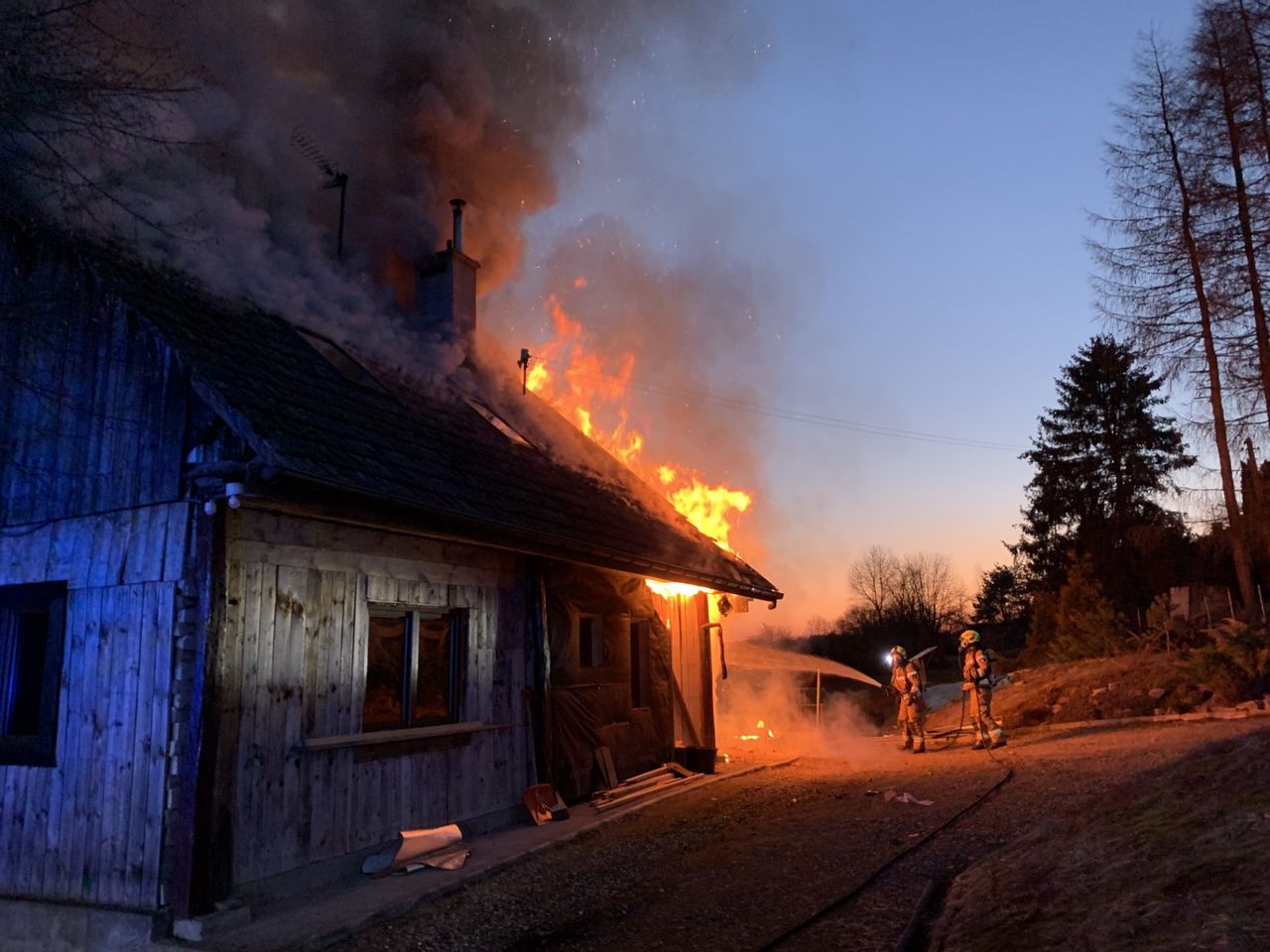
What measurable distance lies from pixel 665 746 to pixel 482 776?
489 cm

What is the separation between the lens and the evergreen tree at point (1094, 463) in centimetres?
3675

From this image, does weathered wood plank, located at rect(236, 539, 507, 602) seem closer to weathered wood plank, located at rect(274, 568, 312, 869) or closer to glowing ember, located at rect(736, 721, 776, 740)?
weathered wood plank, located at rect(274, 568, 312, 869)

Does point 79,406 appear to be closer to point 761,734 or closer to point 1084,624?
point 761,734

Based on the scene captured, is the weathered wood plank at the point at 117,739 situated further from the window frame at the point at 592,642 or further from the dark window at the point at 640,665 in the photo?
the dark window at the point at 640,665

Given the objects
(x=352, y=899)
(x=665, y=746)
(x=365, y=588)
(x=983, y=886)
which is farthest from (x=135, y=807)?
(x=665, y=746)

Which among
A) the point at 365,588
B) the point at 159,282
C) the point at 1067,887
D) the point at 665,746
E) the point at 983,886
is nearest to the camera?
the point at 1067,887

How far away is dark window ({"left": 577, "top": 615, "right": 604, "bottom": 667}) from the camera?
11586 millimetres

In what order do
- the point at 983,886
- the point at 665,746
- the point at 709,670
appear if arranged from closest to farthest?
1. the point at 983,886
2. the point at 665,746
3. the point at 709,670

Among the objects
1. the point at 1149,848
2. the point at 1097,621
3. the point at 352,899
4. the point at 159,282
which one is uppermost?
the point at 159,282

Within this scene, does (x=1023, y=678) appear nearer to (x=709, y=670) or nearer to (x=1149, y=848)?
(x=709, y=670)

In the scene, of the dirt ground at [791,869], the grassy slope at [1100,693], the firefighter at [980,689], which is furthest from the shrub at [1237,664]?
the dirt ground at [791,869]

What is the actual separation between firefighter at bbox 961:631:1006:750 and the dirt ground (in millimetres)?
3628

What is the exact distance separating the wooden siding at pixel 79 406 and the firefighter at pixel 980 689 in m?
13.9

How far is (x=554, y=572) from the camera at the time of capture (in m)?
10.6
